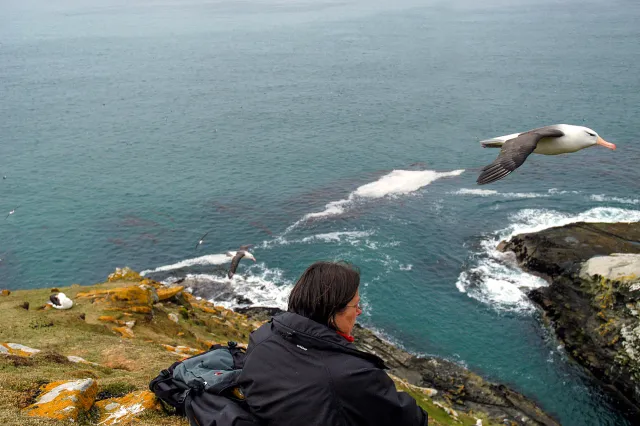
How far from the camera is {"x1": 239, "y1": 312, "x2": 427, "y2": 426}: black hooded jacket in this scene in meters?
6.56

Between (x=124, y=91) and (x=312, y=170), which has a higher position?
(x=124, y=91)

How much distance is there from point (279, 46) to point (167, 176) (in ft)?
328

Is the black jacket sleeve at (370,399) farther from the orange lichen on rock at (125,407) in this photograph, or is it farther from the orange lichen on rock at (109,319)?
the orange lichen on rock at (109,319)

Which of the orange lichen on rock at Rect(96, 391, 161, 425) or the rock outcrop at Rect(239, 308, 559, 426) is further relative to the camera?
the rock outcrop at Rect(239, 308, 559, 426)

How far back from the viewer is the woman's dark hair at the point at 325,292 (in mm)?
7121

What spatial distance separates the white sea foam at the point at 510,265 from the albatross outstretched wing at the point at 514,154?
85.5 ft

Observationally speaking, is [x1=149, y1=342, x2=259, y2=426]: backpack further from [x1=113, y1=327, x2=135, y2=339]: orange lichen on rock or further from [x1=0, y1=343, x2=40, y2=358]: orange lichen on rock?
[x1=113, y1=327, x2=135, y2=339]: orange lichen on rock

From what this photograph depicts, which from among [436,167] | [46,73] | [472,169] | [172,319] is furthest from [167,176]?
[46,73]

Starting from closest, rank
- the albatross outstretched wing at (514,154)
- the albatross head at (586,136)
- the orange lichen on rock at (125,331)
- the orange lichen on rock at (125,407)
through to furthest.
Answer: the orange lichen on rock at (125,407) → the albatross outstretched wing at (514,154) → the albatross head at (586,136) → the orange lichen on rock at (125,331)

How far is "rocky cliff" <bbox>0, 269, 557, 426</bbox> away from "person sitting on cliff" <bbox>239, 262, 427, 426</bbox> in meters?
4.74

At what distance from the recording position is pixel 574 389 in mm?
34062

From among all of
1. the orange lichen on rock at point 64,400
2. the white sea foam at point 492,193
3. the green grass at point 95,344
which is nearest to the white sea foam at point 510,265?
the white sea foam at point 492,193

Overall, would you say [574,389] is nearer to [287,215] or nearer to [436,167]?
[287,215]

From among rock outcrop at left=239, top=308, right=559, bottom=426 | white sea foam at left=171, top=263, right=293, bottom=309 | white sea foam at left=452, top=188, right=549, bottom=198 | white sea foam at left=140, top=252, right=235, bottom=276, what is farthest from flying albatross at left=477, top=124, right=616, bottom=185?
white sea foam at left=452, top=188, right=549, bottom=198
